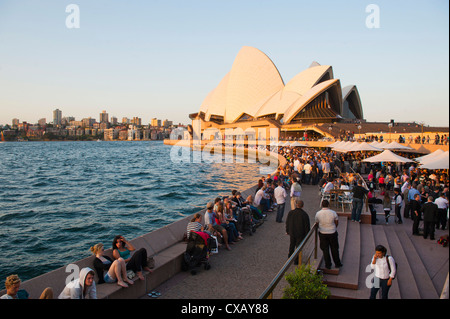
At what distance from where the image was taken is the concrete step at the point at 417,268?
4258 millimetres

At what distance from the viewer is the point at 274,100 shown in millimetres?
55156

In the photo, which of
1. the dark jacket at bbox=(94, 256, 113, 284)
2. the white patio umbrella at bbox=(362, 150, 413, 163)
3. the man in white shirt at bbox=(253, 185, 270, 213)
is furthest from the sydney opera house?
the dark jacket at bbox=(94, 256, 113, 284)

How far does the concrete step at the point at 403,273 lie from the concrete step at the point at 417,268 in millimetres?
55

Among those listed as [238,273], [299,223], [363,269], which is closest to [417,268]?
[363,269]

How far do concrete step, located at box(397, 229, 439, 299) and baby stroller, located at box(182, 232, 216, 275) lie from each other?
10.3ft

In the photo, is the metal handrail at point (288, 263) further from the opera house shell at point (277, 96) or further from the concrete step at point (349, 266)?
the opera house shell at point (277, 96)

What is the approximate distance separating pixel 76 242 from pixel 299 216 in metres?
7.88

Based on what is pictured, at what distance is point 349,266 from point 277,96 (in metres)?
51.9

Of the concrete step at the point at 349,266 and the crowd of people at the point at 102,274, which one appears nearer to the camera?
the crowd of people at the point at 102,274

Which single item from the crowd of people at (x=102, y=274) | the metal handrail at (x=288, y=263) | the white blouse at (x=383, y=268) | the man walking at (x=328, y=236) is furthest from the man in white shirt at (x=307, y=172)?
the white blouse at (x=383, y=268)

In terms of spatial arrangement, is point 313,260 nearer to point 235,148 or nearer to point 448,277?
point 448,277

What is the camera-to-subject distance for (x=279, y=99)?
54094 mm

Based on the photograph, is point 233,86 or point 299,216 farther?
point 233,86
